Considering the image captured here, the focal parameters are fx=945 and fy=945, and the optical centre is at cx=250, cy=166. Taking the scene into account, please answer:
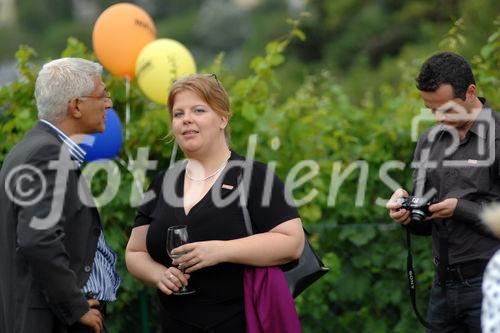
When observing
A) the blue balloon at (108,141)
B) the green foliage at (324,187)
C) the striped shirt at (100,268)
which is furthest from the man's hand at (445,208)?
the blue balloon at (108,141)

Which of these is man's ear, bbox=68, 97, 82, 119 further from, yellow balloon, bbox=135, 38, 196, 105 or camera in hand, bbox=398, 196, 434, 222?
yellow balloon, bbox=135, 38, 196, 105

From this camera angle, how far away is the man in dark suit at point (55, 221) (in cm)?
388

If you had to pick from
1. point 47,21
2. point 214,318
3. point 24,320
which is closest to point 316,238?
point 214,318

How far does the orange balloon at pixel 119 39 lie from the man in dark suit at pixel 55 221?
2137 millimetres

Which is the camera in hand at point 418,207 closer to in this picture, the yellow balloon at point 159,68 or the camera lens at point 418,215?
the camera lens at point 418,215

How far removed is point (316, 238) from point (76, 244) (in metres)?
2.53

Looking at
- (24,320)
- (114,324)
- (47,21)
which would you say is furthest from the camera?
(47,21)

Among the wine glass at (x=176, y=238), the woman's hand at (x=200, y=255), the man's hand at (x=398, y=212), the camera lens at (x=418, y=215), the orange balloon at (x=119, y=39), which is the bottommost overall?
the woman's hand at (x=200, y=255)

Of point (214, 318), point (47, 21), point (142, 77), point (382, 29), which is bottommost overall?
point (214, 318)

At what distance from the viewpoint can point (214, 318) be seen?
4.18 m

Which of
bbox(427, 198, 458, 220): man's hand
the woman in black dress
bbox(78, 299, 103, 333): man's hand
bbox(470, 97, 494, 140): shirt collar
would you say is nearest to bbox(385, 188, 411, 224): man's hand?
bbox(427, 198, 458, 220): man's hand

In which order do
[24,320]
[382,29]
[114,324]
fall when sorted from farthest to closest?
[382,29] < [114,324] < [24,320]

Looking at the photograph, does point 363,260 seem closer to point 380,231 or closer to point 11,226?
point 380,231

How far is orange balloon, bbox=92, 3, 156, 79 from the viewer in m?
6.40
